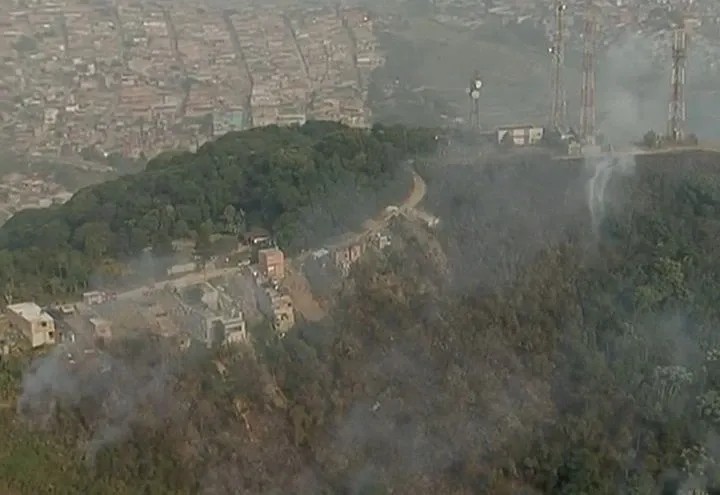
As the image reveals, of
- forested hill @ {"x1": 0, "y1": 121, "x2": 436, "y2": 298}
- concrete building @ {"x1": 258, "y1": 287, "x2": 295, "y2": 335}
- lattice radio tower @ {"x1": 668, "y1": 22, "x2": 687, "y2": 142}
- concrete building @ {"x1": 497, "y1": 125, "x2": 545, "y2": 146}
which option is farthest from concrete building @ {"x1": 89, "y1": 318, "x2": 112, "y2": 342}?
lattice radio tower @ {"x1": 668, "y1": 22, "x2": 687, "y2": 142}

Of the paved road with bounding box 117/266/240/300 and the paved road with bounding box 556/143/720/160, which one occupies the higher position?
the paved road with bounding box 556/143/720/160

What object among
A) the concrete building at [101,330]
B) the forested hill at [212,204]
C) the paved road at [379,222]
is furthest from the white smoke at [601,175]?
the concrete building at [101,330]

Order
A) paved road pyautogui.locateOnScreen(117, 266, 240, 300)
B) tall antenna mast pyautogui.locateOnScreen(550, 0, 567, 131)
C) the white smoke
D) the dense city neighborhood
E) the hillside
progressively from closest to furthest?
the hillside
paved road pyautogui.locateOnScreen(117, 266, 240, 300)
the white smoke
tall antenna mast pyautogui.locateOnScreen(550, 0, 567, 131)
the dense city neighborhood

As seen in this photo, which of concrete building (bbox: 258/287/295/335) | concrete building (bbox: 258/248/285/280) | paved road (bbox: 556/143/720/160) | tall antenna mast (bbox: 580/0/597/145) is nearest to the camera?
concrete building (bbox: 258/287/295/335)

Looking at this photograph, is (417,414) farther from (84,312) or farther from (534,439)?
(84,312)

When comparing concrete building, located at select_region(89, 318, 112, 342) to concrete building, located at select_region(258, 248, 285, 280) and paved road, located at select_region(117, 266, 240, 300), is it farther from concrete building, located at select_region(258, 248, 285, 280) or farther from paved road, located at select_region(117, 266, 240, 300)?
concrete building, located at select_region(258, 248, 285, 280)

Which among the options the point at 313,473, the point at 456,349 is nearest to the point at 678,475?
the point at 456,349
